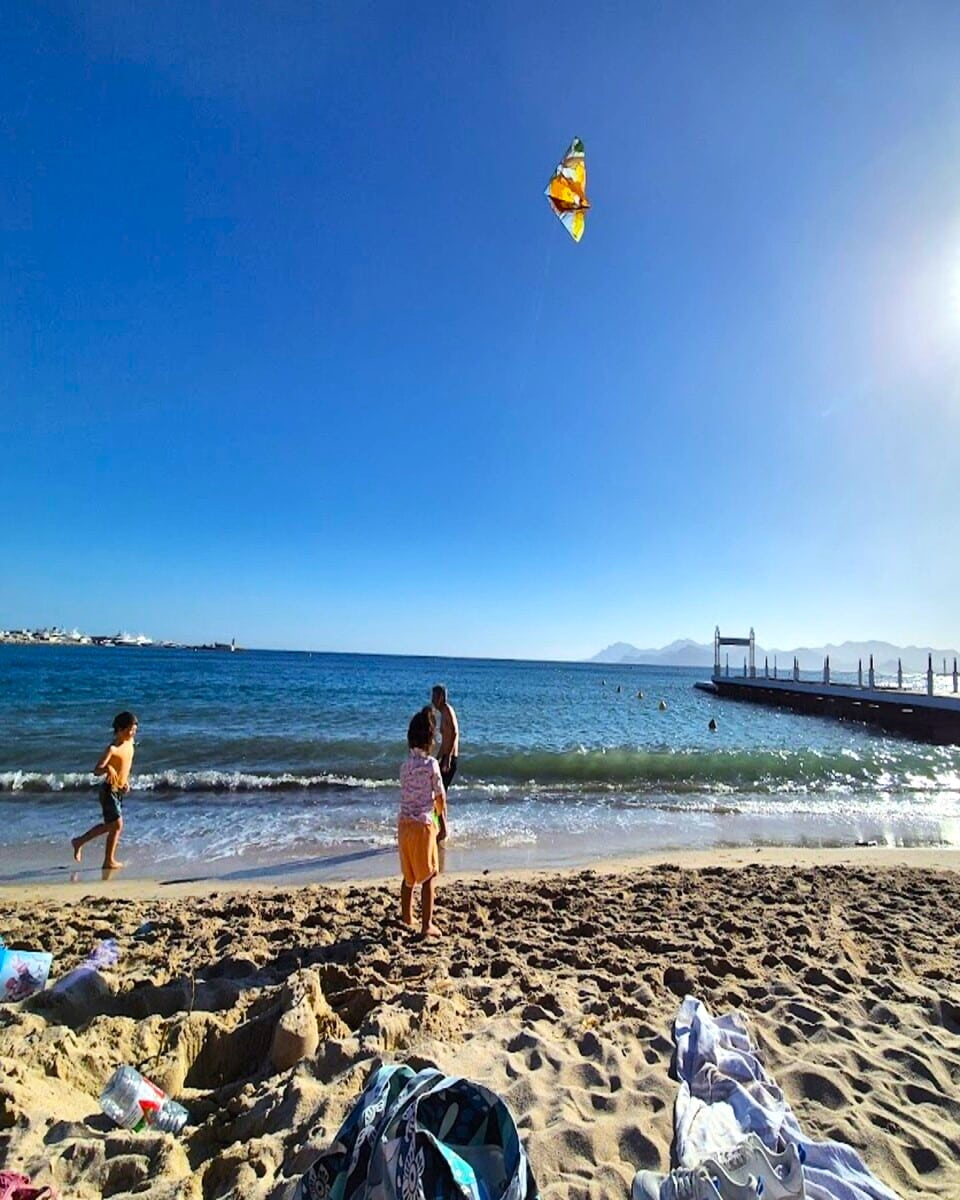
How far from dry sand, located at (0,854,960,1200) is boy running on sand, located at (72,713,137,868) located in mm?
1421

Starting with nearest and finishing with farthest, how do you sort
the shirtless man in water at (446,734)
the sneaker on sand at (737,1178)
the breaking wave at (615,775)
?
the sneaker on sand at (737,1178), the shirtless man in water at (446,734), the breaking wave at (615,775)

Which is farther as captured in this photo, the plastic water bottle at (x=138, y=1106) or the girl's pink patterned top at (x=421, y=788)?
the girl's pink patterned top at (x=421, y=788)

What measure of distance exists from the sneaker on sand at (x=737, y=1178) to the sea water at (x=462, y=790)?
19.0ft

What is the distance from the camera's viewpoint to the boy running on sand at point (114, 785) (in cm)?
736

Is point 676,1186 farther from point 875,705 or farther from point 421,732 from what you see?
point 875,705

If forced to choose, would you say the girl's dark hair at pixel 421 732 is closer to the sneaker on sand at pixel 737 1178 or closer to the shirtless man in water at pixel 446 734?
the shirtless man in water at pixel 446 734

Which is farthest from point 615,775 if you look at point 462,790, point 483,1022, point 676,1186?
point 676,1186

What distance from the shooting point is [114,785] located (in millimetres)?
7383

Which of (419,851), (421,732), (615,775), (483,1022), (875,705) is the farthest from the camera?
(875,705)

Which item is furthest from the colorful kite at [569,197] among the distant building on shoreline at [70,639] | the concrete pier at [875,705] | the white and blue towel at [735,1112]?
the distant building on shoreline at [70,639]

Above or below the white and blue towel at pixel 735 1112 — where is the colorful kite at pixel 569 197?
above

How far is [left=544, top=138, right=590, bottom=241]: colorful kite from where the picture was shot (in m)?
5.46

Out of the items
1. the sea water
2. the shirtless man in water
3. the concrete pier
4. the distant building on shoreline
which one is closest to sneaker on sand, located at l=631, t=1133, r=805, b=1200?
the shirtless man in water

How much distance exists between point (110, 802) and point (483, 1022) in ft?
19.4
